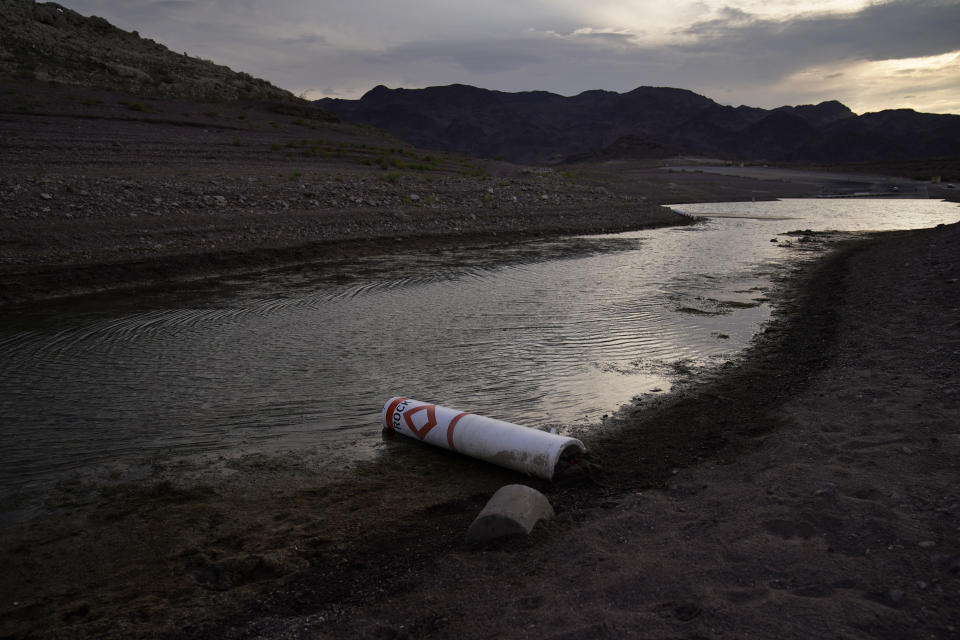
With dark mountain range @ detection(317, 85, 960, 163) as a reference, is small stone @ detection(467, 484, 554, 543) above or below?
below

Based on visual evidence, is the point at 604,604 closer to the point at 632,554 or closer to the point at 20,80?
the point at 632,554

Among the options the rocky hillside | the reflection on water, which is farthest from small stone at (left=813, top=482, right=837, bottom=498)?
the rocky hillside

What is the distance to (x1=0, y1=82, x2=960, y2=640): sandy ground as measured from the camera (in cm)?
349

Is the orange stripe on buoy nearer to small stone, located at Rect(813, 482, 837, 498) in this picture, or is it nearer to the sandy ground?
the sandy ground

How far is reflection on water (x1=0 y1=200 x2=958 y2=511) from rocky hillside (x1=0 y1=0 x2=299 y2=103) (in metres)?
31.6

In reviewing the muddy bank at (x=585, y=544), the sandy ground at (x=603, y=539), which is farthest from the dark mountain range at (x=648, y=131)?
the muddy bank at (x=585, y=544)

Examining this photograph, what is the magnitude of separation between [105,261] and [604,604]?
1486cm

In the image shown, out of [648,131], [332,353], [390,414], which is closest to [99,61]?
[332,353]

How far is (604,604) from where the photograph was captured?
11.6ft

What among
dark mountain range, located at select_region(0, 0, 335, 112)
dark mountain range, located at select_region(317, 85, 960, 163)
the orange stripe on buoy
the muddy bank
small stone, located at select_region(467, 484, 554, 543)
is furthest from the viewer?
dark mountain range, located at select_region(317, 85, 960, 163)

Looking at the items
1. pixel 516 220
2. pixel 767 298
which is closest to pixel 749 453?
pixel 767 298

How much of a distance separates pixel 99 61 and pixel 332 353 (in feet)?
137

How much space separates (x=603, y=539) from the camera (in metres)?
4.36

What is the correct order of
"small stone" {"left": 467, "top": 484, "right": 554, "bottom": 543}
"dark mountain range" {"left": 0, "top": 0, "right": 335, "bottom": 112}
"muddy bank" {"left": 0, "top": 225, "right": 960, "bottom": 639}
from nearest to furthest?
1. "muddy bank" {"left": 0, "top": 225, "right": 960, "bottom": 639}
2. "small stone" {"left": 467, "top": 484, "right": 554, "bottom": 543}
3. "dark mountain range" {"left": 0, "top": 0, "right": 335, "bottom": 112}
